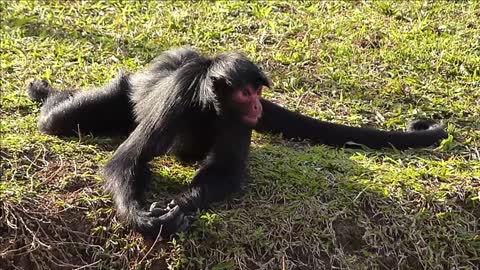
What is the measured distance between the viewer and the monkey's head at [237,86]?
5035mm

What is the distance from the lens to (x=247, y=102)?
510cm

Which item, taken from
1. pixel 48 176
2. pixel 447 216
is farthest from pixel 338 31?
pixel 48 176

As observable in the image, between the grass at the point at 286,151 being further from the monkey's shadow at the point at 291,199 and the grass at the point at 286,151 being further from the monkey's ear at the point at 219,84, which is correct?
the monkey's ear at the point at 219,84

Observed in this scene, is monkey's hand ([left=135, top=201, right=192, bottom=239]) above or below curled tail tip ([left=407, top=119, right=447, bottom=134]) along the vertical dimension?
above

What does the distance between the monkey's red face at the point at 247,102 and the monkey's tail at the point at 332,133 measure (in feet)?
2.98

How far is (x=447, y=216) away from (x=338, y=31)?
298cm

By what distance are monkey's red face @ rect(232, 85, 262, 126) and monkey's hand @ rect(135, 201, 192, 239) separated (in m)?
0.74

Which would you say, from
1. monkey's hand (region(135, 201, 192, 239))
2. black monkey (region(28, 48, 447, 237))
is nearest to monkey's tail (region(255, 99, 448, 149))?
black monkey (region(28, 48, 447, 237))

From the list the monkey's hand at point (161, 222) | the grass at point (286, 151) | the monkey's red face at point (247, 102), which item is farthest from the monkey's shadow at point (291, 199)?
the monkey's red face at point (247, 102)

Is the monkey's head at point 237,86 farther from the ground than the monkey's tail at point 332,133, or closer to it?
farther from the ground

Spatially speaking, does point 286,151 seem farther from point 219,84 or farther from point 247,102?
point 219,84

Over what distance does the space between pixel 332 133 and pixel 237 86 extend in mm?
1312

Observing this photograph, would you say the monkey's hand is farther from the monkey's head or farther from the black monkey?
the monkey's head

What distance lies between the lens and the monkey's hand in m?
4.70
